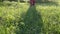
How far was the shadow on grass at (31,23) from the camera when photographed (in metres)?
6.45

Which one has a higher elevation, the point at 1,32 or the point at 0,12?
the point at 0,12

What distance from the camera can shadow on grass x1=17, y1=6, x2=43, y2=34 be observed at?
254 inches

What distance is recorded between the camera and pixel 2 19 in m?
6.83

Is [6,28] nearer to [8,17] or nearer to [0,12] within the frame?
[8,17]

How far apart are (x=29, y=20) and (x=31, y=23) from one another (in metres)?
0.16

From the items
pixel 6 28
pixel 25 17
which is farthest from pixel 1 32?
pixel 25 17

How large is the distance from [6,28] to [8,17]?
62 centimetres

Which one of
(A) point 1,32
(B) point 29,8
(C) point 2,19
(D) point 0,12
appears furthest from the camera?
(B) point 29,8

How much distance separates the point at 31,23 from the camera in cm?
677

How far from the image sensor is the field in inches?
254

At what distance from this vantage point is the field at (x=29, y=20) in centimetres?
646

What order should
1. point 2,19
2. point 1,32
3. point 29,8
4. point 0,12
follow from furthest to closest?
point 29,8 → point 0,12 → point 2,19 → point 1,32

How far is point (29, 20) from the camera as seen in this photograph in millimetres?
6871

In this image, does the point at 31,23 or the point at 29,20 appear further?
the point at 29,20
